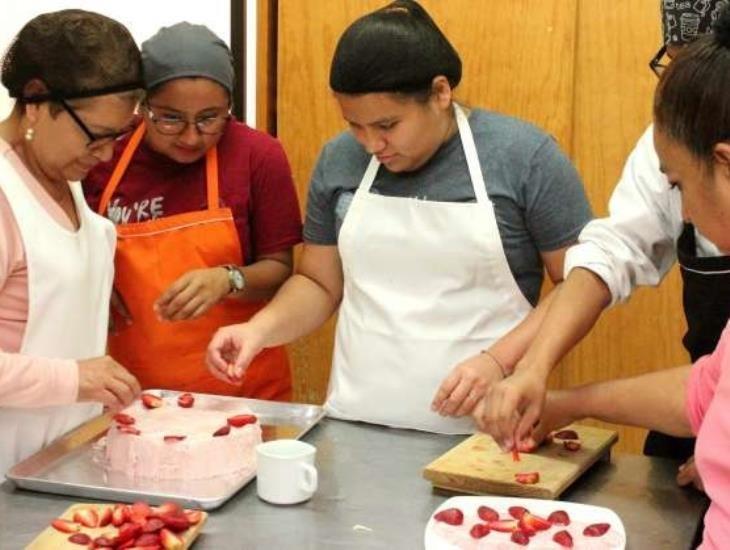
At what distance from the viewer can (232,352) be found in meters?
1.83

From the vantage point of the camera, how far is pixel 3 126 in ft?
5.66

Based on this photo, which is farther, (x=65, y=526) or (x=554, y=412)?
(x=554, y=412)

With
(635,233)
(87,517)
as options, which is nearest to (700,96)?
(635,233)

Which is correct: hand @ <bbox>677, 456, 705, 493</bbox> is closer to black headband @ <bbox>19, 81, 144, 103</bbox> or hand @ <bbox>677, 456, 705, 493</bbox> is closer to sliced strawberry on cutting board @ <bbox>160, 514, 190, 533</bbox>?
sliced strawberry on cutting board @ <bbox>160, 514, 190, 533</bbox>

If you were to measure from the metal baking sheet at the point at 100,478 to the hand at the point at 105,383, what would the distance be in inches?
3.4

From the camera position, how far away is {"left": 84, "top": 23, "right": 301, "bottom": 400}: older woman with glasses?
1997 mm

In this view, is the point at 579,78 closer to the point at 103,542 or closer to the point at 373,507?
the point at 373,507

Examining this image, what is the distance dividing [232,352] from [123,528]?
1.90 feet

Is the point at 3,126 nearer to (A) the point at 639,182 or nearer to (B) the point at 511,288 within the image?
(B) the point at 511,288

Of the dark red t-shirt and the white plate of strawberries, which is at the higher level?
the dark red t-shirt

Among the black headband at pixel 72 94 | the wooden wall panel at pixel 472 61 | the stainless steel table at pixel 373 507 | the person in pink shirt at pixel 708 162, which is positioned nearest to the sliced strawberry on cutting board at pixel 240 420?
the stainless steel table at pixel 373 507

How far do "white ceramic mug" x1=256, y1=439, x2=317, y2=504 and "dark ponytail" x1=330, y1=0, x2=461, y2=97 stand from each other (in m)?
0.66

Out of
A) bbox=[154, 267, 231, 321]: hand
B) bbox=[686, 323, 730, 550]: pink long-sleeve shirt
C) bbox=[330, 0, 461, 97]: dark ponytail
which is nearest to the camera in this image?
bbox=[686, 323, 730, 550]: pink long-sleeve shirt

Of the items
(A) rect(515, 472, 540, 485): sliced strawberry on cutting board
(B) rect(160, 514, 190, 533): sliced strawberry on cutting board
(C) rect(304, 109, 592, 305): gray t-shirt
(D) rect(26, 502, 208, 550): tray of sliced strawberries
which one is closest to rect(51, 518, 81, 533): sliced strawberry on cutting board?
(D) rect(26, 502, 208, 550): tray of sliced strawberries
